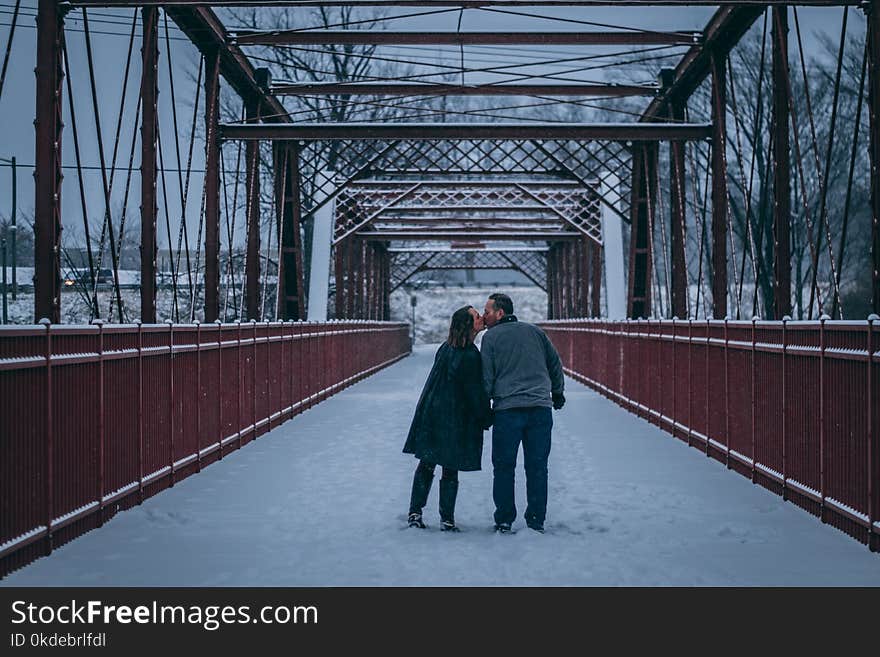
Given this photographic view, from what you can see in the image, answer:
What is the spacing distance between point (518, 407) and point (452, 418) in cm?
41

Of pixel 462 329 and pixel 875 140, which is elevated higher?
pixel 875 140

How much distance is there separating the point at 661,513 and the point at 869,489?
1.73m

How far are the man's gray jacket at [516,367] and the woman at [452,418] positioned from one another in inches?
3.4

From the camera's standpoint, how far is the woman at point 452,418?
768 centimetres

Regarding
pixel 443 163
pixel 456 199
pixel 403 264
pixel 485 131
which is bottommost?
pixel 403 264

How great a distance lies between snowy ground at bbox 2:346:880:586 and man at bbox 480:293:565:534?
21 centimetres

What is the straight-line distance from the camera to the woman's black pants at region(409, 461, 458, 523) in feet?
25.7

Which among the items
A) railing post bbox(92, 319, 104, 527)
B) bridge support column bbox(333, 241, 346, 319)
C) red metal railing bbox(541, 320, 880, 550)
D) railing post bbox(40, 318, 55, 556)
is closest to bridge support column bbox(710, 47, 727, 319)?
red metal railing bbox(541, 320, 880, 550)

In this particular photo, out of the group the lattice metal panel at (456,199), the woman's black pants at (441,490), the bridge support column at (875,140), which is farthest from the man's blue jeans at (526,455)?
the lattice metal panel at (456,199)

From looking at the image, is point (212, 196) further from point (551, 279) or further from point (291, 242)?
point (551, 279)

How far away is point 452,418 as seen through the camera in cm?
770

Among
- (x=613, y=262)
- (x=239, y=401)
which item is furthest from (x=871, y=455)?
(x=613, y=262)

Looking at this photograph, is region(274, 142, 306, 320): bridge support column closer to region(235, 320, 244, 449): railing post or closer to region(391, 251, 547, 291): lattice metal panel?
region(235, 320, 244, 449): railing post

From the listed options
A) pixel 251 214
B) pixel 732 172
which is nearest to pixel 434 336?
pixel 732 172
